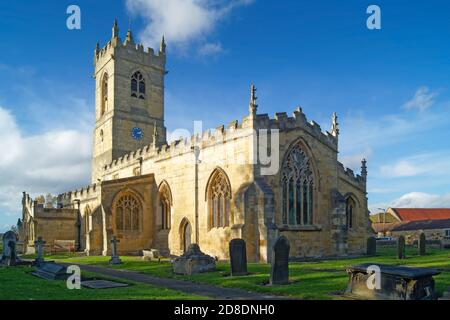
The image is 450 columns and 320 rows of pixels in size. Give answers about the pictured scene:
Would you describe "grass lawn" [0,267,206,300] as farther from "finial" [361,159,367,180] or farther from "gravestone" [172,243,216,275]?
"finial" [361,159,367,180]

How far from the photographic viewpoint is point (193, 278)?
1602 centimetres

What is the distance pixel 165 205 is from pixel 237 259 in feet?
48.0

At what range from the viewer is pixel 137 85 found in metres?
44.2

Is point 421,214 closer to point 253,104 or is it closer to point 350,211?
point 350,211

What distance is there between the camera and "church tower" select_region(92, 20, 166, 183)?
42156 mm

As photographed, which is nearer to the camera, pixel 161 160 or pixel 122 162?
pixel 161 160

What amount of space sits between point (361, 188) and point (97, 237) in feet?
60.3

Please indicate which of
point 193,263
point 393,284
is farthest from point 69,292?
point 393,284

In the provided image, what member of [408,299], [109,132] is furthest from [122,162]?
[408,299]

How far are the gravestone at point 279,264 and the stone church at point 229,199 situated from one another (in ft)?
22.1

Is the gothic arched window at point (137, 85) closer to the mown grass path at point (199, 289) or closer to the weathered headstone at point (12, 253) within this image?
the weathered headstone at point (12, 253)

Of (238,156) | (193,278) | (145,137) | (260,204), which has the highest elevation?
(145,137)

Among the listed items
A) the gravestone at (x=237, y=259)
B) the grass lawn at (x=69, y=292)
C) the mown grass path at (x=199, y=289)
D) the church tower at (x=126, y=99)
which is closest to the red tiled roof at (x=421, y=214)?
the church tower at (x=126, y=99)

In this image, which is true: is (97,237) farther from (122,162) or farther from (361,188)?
(361,188)
